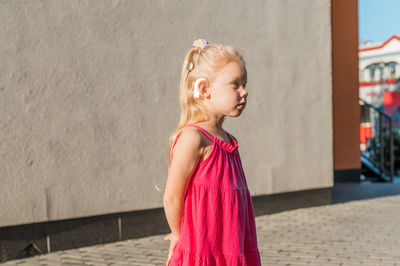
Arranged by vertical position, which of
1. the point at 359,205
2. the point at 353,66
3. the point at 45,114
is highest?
the point at 353,66

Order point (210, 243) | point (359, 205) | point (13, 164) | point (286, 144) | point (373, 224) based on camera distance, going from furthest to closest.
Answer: point (359, 205) → point (286, 144) → point (373, 224) → point (13, 164) → point (210, 243)

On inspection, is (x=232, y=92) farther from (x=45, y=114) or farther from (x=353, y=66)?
(x=353, y=66)

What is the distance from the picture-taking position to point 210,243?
2.18 meters

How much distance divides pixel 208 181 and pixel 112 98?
397 centimetres

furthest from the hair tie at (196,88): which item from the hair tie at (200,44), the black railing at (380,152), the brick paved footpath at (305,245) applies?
the black railing at (380,152)

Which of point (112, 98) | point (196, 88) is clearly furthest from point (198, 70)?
point (112, 98)

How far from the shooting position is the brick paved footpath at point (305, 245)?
5207 mm

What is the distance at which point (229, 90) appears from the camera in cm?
218

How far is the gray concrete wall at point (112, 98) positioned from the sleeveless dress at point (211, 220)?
11.3 ft

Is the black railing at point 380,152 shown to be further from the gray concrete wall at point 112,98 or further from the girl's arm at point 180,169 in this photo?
the girl's arm at point 180,169

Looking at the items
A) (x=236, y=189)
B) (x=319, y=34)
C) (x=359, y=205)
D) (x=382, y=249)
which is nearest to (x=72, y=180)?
(x=382, y=249)

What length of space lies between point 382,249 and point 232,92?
409 centimetres

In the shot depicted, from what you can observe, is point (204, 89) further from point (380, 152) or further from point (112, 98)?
point (380, 152)

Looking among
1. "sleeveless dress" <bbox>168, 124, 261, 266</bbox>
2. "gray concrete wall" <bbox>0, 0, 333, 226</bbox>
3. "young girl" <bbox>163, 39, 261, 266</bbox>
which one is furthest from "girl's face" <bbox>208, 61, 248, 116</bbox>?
"gray concrete wall" <bbox>0, 0, 333, 226</bbox>
